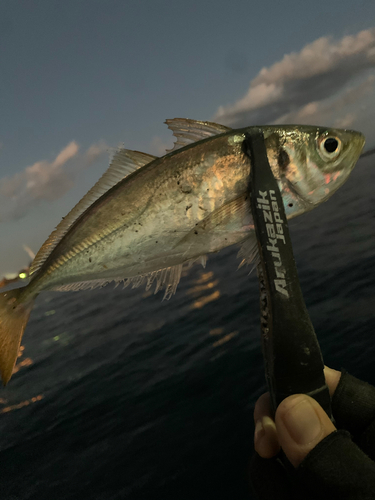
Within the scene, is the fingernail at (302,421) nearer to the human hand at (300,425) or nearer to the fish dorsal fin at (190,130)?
the human hand at (300,425)

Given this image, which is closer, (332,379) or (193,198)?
(193,198)

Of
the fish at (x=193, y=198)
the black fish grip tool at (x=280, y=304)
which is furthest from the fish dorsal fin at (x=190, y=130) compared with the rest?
the black fish grip tool at (x=280, y=304)

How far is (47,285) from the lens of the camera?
259cm

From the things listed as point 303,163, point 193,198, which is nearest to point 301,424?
point 193,198

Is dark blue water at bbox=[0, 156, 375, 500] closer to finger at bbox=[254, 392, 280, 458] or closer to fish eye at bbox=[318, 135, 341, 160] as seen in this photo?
finger at bbox=[254, 392, 280, 458]

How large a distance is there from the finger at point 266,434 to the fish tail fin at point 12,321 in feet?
6.74

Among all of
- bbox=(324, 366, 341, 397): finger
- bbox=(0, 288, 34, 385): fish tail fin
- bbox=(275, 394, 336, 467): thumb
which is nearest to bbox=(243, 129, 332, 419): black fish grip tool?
bbox=(275, 394, 336, 467): thumb

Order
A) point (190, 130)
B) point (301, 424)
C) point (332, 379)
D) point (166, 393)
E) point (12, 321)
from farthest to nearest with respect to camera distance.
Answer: point (166, 393)
point (332, 379)
point (12, 321)
point (190, 130)
point (301, 424)

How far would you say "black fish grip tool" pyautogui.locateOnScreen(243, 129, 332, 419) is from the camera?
1.90m

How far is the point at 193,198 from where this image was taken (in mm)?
2121

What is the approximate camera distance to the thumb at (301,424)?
188 cm

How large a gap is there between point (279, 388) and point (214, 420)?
9.24m

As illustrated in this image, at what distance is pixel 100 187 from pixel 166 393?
11.6 metres

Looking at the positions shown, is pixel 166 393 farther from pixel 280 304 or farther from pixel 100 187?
pixel 280 304
